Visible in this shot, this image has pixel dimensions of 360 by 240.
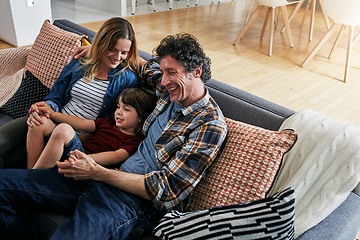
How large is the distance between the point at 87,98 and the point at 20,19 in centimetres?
265

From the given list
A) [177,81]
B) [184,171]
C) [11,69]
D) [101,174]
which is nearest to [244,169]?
[184,171]

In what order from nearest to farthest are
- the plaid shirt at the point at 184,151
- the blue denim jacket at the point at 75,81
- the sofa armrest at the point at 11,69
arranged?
the plaid shirt at the point at 184,151
the blue denim jacket at the point at 75,81
the sofa armrest at the point at 11,69

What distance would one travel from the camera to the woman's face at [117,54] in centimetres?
176

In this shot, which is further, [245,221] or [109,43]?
[109,43]

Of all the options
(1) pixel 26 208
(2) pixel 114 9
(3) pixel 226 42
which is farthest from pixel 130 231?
(2) pixel 114 9

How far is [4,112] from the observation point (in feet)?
6.81

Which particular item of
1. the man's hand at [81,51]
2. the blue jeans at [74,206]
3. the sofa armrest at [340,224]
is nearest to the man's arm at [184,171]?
the blue jeans at [74,206]

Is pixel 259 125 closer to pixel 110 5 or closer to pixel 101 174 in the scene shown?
pixel 101 174

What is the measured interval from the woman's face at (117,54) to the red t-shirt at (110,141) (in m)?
0.31

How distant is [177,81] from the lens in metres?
1.46

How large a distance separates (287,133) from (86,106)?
3.43ft

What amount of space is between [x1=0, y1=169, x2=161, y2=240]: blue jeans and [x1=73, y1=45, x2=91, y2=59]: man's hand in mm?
747

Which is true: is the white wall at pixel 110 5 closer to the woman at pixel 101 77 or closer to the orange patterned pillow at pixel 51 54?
the orange patterned pillow at pixel 51 54

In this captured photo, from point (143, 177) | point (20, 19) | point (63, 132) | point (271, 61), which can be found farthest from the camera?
point (271, 61)
